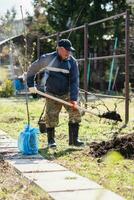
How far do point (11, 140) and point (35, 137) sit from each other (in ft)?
5.37

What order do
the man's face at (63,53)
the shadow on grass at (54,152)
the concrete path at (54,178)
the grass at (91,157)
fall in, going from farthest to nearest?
the man's face at (63,53) → the shadow on grass at (54,152) → the grass at (91,157) → the concrete path at (54,178)

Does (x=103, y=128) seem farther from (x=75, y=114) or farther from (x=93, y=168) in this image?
Answer: (x=93, y=168)

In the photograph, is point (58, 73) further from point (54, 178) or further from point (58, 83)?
point (54, 178)

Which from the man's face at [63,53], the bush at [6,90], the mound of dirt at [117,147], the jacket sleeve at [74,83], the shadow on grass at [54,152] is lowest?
the bush at [6,90]

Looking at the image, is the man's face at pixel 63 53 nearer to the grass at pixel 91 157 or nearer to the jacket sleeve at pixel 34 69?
the jacket sleeve at pixel 34 69

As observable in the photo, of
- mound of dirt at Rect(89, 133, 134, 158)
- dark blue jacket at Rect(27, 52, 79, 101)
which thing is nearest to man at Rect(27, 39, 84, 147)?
dark blue jacket at Rect(27, 52, 79, 101)

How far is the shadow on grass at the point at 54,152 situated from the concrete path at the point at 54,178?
0.44 feet

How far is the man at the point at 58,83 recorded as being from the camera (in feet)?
27.0

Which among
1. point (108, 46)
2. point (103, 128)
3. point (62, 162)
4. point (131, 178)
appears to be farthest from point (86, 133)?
point (108, 46)

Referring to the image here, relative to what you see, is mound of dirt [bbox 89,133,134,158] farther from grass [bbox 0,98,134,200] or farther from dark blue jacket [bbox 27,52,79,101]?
dark blue jacket [bbox 27,52,79,101]

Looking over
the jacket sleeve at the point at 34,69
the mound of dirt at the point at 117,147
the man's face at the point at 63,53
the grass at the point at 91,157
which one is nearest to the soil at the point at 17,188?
the grass at the point at 91,157

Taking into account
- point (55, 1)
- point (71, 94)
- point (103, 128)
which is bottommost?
point (103, 128)

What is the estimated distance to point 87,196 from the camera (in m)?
4.83

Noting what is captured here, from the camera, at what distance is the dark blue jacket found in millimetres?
8242
